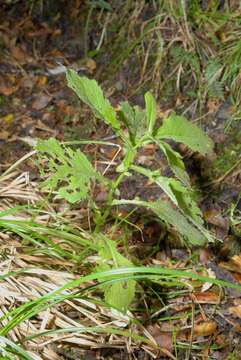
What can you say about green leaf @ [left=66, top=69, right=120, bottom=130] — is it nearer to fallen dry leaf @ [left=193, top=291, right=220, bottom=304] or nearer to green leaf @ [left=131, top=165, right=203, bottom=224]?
green leaf @ [left=131, top=165, right=203, bottom=224]

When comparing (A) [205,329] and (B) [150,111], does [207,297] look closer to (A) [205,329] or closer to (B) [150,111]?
(A) [205,329]

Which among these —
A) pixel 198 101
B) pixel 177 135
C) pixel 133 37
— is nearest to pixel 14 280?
pixel 177 135

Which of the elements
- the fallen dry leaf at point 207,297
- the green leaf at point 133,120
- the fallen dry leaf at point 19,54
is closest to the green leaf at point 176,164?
the green leaf at point 133,120

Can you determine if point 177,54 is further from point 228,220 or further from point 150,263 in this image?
point 150,263

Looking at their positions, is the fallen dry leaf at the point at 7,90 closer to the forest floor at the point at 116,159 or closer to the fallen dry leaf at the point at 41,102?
the forest floor at the point at 116,159

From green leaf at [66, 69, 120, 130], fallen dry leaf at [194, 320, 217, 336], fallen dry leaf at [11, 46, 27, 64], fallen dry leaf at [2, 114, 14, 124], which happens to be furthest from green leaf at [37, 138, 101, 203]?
Result: fallen dry leaf at [11, 46, 27, 64]

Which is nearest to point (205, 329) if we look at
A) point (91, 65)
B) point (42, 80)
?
point (91, 65)

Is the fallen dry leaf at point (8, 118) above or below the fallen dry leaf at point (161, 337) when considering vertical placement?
below

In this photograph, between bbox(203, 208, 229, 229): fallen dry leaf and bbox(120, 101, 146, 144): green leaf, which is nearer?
bbox(120, 101, 146, 144): green leaf
